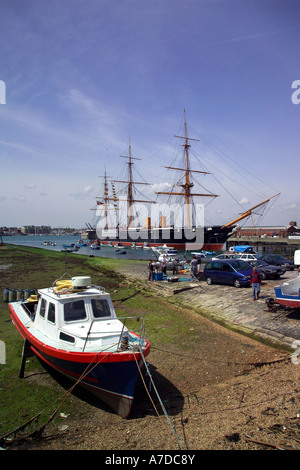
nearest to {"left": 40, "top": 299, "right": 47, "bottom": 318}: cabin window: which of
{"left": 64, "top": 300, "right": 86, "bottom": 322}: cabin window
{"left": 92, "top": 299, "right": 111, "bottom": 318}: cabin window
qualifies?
{"left": 64, "top": 300, "right": 86, "bottom": 322}: cabin window

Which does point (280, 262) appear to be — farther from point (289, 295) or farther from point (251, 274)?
point (289, 295)

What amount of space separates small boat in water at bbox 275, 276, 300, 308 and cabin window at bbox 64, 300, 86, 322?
25.7 ft

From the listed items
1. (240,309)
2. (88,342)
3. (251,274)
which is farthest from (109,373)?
(251,274)

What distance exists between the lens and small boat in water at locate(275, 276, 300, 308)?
1100 centimetres

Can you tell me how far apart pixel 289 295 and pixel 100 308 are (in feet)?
24.7

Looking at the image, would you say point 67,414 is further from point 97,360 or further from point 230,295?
point 230,295

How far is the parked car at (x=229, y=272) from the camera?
17170 millimetres

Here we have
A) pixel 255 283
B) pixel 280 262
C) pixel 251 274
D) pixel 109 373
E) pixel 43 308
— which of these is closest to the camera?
pixel 109 373

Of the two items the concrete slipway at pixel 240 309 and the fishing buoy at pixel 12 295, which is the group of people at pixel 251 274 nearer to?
the concrete slipway at pixel 240 309

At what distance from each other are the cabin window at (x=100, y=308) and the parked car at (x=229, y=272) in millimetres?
10789

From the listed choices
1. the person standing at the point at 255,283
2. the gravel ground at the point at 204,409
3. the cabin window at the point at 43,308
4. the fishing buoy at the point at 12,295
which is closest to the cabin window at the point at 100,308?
the cabin window at the point at 43,308

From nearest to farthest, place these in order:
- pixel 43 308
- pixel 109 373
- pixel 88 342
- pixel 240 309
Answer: pixel 109 373 → pixel 88 342 → pixel 43 308 → pixel 240 309

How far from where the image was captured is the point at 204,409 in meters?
6.51

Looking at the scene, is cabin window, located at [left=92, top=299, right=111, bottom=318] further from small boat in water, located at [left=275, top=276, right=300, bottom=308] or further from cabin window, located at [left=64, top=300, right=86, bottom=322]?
small boat in water, located at [left=275, top=276, right=300, bottom=308]
